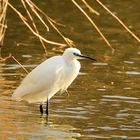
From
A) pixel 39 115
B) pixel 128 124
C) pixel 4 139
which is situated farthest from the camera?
pixel 39 115

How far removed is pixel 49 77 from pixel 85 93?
110cm

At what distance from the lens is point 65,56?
8.71 meters

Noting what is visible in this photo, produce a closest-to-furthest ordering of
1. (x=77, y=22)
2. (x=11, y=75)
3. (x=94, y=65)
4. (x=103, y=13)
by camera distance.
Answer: (x=11, y=75), (x=94, y=65), (x=77, y=22), (x=103, y=13)

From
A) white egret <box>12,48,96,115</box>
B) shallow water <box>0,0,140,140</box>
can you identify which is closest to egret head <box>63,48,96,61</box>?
white egret <box>12,48,96,115</box>

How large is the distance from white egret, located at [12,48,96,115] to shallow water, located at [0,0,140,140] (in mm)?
219

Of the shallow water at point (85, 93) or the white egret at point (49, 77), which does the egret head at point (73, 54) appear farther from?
the shallow water at point (85, 93)

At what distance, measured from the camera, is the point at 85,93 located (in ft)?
31.5

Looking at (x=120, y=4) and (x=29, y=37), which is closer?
(x=29, y=37)

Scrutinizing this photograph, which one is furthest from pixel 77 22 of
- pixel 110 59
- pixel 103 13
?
pixel 110 59

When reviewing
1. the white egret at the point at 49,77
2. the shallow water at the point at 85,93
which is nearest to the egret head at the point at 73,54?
the white egret at the point at 49,77

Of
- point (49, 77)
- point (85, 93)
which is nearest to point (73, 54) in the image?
point (49, 77)

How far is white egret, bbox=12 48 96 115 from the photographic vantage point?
339 inches

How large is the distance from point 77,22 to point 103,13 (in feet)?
5.34

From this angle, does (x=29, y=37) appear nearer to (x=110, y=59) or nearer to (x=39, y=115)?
(x=110, y=59)
